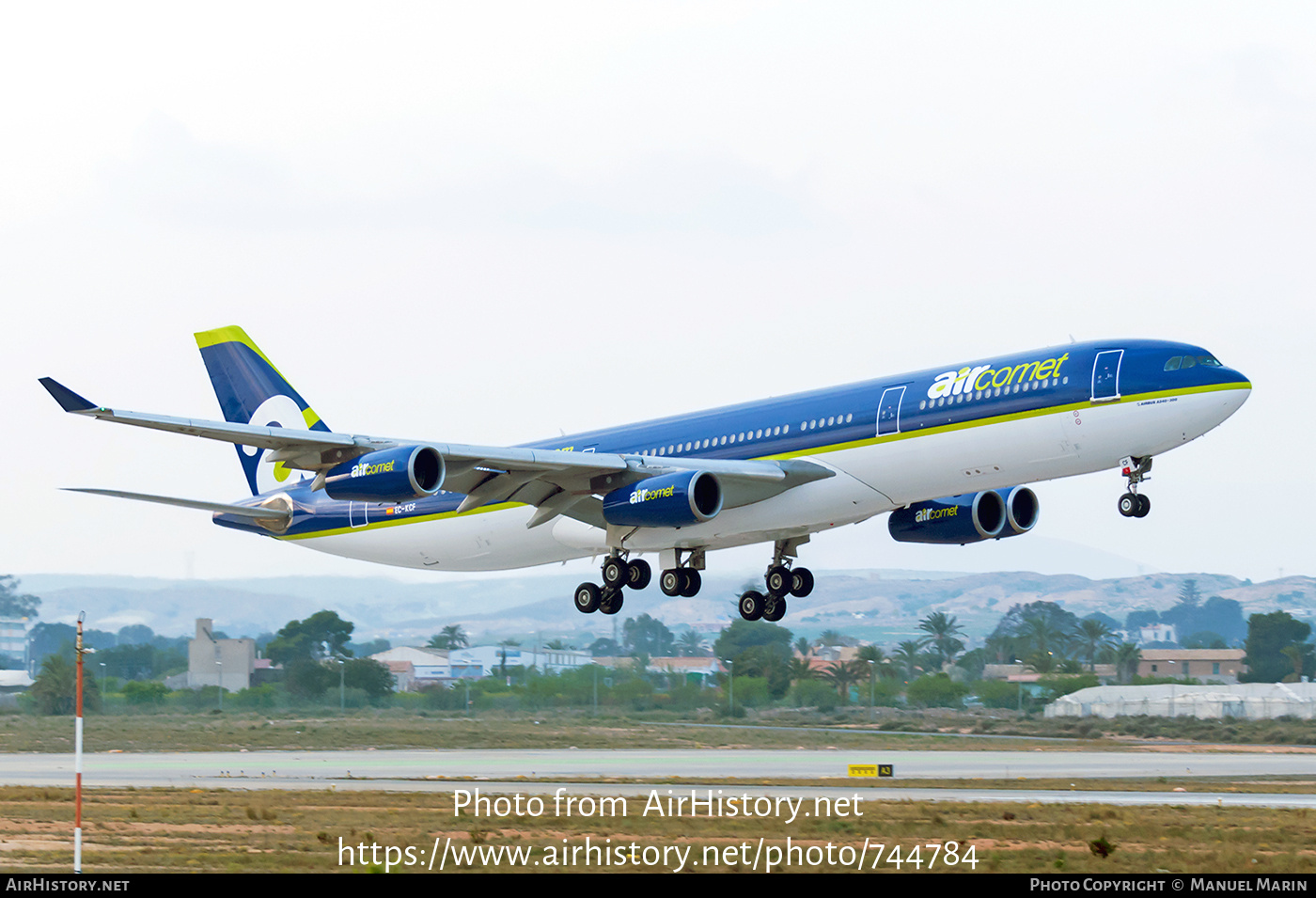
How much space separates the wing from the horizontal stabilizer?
14.2ft

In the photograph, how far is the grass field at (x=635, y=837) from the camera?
81.5ft

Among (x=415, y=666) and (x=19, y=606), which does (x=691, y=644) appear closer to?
(x=415, y=666)

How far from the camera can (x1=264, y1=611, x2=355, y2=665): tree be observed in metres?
75.7

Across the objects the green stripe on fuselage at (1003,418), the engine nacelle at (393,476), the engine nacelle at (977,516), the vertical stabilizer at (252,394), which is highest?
the vertical stabilizer at (252,394)

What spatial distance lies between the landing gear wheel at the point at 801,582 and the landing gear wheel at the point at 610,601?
4704mm

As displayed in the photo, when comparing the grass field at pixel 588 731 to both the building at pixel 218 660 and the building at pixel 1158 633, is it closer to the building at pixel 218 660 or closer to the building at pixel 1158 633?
the building at pixel 218 660

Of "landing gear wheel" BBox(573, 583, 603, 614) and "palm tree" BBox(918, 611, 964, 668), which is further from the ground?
"landing gear wheel" BBox(573, 583, 603, 614)

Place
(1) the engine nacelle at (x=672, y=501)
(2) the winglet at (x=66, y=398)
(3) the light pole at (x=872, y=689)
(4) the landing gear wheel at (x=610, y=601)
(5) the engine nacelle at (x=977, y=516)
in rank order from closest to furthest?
1. (2) the winglet at (x=66, y=398)
2. (1) the engine nacelle at (x=672, y=501)
3. (5) the engine nacelle at (x=977, y=516)
4. (4) the landing gear wheel at (x=610, y=601)
5. (3) the light pole at (x=872, y=689)

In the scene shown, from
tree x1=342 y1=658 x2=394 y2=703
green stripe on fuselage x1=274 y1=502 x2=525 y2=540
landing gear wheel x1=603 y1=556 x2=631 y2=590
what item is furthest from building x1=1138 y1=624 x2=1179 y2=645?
landing gear wheel x1=603 y1=556 x2=631 y2=590

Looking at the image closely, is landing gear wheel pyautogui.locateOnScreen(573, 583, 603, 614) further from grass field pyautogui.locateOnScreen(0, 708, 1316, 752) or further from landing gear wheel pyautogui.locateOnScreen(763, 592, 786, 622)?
grass field pyautogui.locateOnScreen(0, 708, 1316, 752)

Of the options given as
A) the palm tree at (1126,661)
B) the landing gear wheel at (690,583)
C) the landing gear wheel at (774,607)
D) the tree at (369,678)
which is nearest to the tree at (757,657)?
the tree at (369,678)

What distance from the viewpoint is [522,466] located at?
38.6 metres
